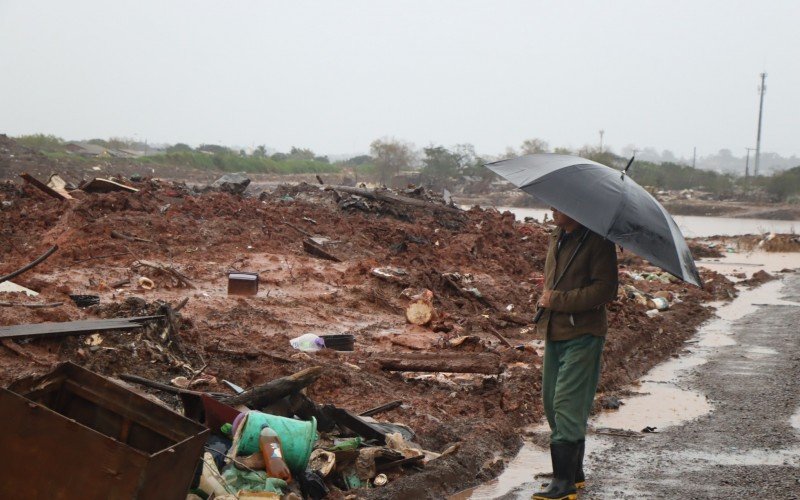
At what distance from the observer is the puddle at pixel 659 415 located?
6.26 metres

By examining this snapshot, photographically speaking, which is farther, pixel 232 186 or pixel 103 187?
pixel 232 186

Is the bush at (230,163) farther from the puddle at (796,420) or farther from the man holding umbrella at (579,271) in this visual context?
the man holding umbrella at (579,271)

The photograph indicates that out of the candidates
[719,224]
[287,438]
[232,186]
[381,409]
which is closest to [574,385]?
[287,438]

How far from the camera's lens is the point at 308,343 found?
9008mm

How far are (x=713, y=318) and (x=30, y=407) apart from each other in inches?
522

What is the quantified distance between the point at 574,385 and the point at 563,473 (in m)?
0.55

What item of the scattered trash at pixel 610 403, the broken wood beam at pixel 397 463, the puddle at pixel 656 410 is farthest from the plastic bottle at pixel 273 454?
the scattered trash at pixel 610 403

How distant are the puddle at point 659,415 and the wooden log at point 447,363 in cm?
89

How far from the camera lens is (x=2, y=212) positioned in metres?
17.0

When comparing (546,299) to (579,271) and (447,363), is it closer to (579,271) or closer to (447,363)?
(579,271)

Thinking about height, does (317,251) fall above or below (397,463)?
above

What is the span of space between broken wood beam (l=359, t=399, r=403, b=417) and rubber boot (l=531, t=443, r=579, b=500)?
1707 mm

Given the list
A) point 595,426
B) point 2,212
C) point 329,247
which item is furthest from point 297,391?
point 2,212

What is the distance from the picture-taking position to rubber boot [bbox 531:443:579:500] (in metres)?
5.43
